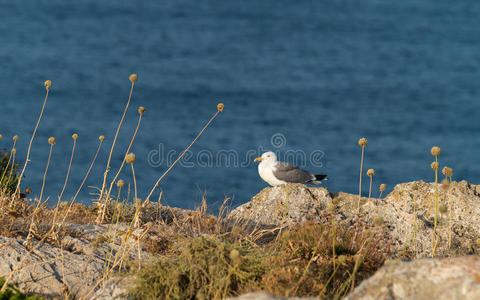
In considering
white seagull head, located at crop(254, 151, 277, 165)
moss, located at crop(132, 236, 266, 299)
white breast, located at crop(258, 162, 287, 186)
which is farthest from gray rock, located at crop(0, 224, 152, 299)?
white seagull head, located at crop(254, 151, 277, 165)

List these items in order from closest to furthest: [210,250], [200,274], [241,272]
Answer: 1. [241,272]
2. [200,274]
3. [210,250]

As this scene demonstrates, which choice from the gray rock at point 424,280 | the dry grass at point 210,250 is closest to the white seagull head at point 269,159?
the dry grass at point 210,250

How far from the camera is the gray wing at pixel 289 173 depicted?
901 centimetres

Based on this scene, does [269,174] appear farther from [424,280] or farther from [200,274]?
[424,280]

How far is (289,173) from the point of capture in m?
9.03

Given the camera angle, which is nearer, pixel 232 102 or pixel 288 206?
pixel 288 206

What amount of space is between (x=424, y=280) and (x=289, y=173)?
4.61 m

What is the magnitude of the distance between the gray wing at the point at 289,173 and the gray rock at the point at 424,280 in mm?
4330

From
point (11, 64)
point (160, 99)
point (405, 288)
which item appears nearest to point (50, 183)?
point (160, 99)

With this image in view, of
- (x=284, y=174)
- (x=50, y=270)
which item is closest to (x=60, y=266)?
(x=50, y=270)

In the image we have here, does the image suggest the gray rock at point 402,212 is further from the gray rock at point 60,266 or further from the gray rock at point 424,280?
the gray rock at point 424,280

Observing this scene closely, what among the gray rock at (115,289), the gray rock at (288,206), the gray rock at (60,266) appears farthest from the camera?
the gray rock at (288,206)

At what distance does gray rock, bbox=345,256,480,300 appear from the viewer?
4336mm

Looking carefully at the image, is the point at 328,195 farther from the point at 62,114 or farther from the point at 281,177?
the point at 62,114
